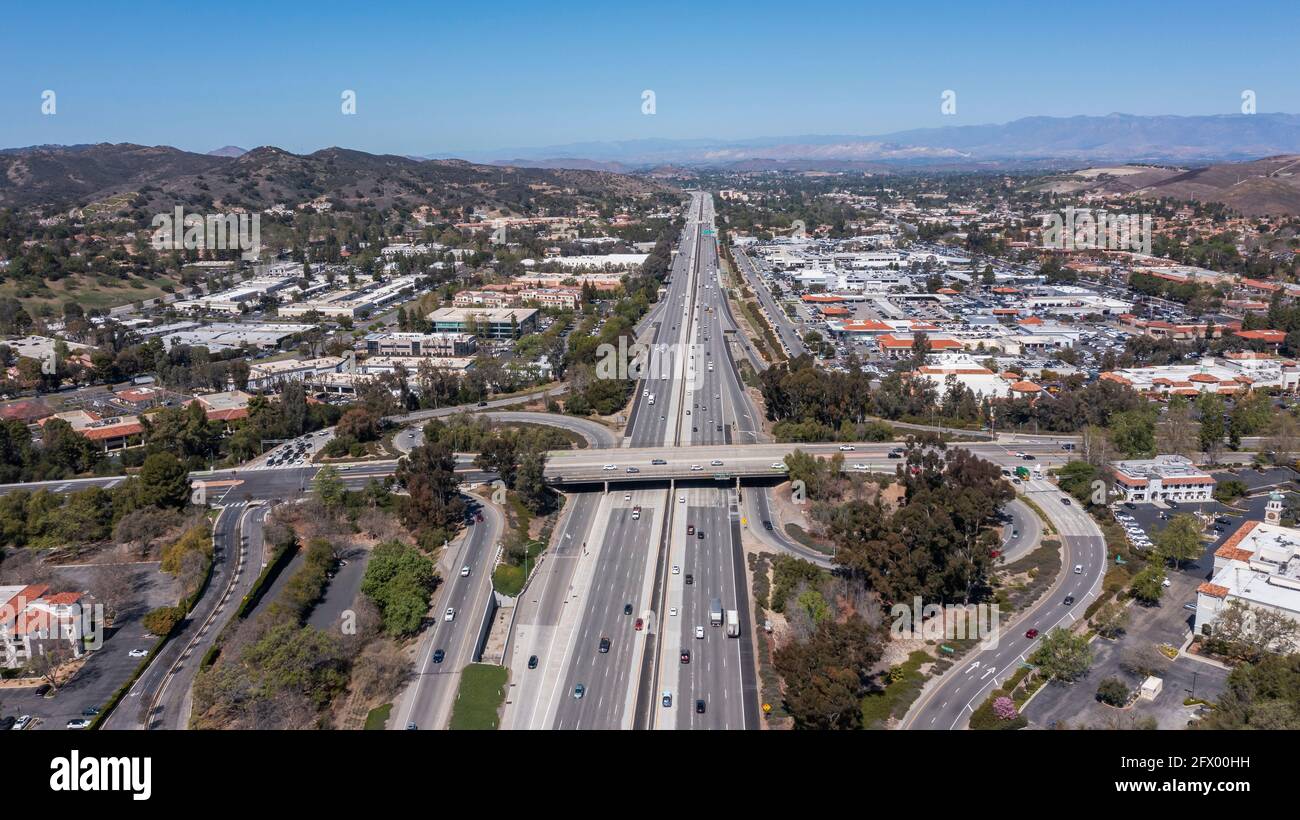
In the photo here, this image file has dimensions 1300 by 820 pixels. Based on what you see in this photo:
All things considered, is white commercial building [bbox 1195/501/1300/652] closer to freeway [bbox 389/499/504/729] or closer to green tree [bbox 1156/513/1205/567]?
green tree [bbox 1156/513/1205/567]

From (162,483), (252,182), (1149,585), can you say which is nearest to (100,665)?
(162,483)

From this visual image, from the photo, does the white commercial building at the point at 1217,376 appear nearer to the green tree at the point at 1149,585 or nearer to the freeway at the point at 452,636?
the green tree at the point at 1149,585

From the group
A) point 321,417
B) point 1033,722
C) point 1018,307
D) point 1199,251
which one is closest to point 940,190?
point 1199,251

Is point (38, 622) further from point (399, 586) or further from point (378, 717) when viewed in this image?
point (378, 717)

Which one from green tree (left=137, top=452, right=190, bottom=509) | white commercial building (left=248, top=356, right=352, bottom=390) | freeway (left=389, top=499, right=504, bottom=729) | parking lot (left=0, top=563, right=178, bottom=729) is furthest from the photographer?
white commercial building (left=248, top=356, right=352, bottom=390)

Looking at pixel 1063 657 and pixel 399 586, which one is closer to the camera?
pixel 1063 657

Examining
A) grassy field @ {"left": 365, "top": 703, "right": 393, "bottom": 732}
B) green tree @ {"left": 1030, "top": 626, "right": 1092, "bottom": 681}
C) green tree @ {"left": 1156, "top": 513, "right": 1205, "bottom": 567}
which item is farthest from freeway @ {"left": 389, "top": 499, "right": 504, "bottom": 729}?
green tree @ {"left": 1156, "top": 513, "right": 1205, "bottom": 567}

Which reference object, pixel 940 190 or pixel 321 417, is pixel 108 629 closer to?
pixel 321 417
